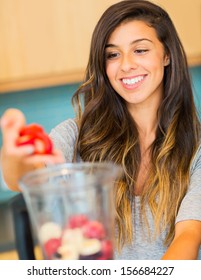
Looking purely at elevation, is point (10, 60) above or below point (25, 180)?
above

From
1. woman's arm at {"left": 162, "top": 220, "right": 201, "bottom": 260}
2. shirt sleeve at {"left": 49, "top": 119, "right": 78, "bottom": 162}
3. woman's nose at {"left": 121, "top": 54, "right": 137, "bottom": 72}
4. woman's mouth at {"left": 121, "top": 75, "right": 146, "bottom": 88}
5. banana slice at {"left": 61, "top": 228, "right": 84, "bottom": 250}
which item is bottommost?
woman's arm at {"left": 162, "top": 220, "right": 201, "bottom": 260}

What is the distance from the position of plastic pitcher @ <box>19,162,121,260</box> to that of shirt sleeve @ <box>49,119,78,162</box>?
328 millimetres

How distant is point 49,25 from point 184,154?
1.19 ft

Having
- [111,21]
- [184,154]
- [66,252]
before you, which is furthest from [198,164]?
[66,252]

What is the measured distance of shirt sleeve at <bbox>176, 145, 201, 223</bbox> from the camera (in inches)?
32.3

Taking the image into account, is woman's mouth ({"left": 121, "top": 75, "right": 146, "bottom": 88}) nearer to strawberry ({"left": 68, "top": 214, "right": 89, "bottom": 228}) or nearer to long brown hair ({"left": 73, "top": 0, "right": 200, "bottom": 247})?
long brown hair ({"left": 73, "top": 0, "right": 200, "bottom": 247})

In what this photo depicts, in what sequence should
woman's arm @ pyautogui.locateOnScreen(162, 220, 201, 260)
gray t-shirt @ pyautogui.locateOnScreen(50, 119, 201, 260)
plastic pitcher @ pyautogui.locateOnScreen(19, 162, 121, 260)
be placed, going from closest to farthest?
plastic pitcher @ pyautogui.locateOnScreen(19, 162, 121, 260)
woman's arm @ pyautogui.locateOnScreen(162, 220, 201, 260)
gray t-shirt @ pyautogui.locateOnScreen(50, 119, 201, 260)

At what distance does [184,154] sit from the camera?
2.97ft

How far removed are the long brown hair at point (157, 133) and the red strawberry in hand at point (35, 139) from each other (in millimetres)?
317

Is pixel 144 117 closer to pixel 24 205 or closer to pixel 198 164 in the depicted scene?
pixel 198 164

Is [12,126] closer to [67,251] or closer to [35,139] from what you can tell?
[35,139]

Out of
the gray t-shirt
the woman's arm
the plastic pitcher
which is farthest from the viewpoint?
the gray t-shirt

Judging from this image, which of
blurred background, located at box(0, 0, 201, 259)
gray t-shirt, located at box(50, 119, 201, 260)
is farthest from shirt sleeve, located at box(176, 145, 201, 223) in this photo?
blurred background, located at box(0, 0, 201, 259)

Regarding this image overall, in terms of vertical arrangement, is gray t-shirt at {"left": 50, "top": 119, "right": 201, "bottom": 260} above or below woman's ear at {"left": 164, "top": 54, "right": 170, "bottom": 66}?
below
